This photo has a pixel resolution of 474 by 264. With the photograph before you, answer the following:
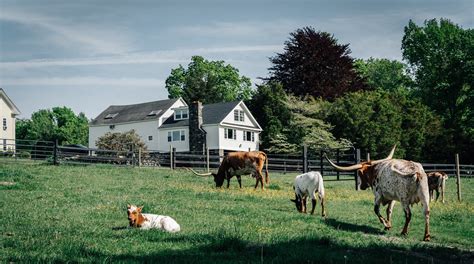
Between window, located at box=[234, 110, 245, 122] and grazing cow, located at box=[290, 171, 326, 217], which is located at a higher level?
window, located at box=[234, 110, 245, 122]

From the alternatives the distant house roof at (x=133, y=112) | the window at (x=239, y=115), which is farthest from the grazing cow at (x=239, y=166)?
the distant house roof at (x=133, y=112)

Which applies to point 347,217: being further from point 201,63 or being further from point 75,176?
point 201,63

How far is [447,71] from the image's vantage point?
2301 inches

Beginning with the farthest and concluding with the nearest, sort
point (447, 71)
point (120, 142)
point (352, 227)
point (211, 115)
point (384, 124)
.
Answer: point (211, 115) → point (447, 71) → point (120, 142) → point (384, 124) → point (352, 227)

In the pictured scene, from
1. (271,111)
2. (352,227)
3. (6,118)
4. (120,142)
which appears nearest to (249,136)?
(271,111)

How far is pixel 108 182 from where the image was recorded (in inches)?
942

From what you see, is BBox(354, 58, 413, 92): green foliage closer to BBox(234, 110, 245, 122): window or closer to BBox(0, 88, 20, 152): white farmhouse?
BBox(234, 110, 245, 122): window

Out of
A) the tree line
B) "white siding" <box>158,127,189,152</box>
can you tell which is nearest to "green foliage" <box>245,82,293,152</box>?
the tree line

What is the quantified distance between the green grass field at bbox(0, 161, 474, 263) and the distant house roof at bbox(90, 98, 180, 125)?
47.1 meters

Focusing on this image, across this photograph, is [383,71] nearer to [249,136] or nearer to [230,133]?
[249,136]

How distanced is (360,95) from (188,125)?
1984cm

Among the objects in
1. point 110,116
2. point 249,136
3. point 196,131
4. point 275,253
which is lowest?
point 275,253

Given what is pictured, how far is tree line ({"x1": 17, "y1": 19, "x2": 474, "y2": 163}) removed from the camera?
51156 mm

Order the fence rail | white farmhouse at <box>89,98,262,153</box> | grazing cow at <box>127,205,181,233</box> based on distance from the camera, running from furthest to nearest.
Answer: white farmhouse at <box>89,98,262,153</box>
the fence rail
grazing cow at <box>127,205,181,233</box>
